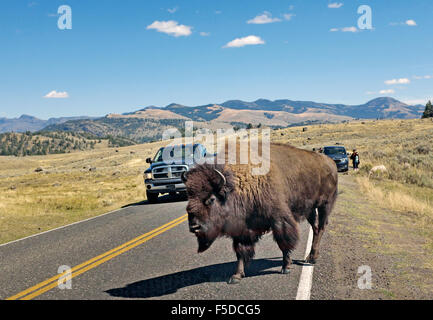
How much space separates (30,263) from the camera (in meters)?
7.21

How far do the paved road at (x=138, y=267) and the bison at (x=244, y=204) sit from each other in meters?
0.46

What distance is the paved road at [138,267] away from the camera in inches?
200

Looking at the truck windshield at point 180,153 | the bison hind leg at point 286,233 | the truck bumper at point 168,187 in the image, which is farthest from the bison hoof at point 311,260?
the truck windshield at point 180,153

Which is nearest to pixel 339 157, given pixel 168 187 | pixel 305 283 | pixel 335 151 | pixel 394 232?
pixel 335 151

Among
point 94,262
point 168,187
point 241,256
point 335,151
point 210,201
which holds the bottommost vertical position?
point 94,262

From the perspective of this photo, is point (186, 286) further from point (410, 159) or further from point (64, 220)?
point (410, 159)

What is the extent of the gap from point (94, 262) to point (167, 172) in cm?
820

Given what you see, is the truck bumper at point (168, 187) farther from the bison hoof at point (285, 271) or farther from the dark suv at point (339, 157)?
the dark suv at point (339, 157)

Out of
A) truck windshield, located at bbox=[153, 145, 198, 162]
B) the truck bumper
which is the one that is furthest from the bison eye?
A: truck windshield, located at bbox=[153, 145, 198, 162]

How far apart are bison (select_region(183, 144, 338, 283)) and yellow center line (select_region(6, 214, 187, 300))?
2555 millimetres

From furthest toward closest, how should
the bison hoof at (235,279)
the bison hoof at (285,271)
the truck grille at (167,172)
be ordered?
the truck grille at (167,172), the bison hoof at (285,271), the bison hoof at (235,279)

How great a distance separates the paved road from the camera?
5070mm

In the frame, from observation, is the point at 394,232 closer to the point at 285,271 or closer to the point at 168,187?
the point at 285,271

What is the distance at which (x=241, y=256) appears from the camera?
5.19 m
